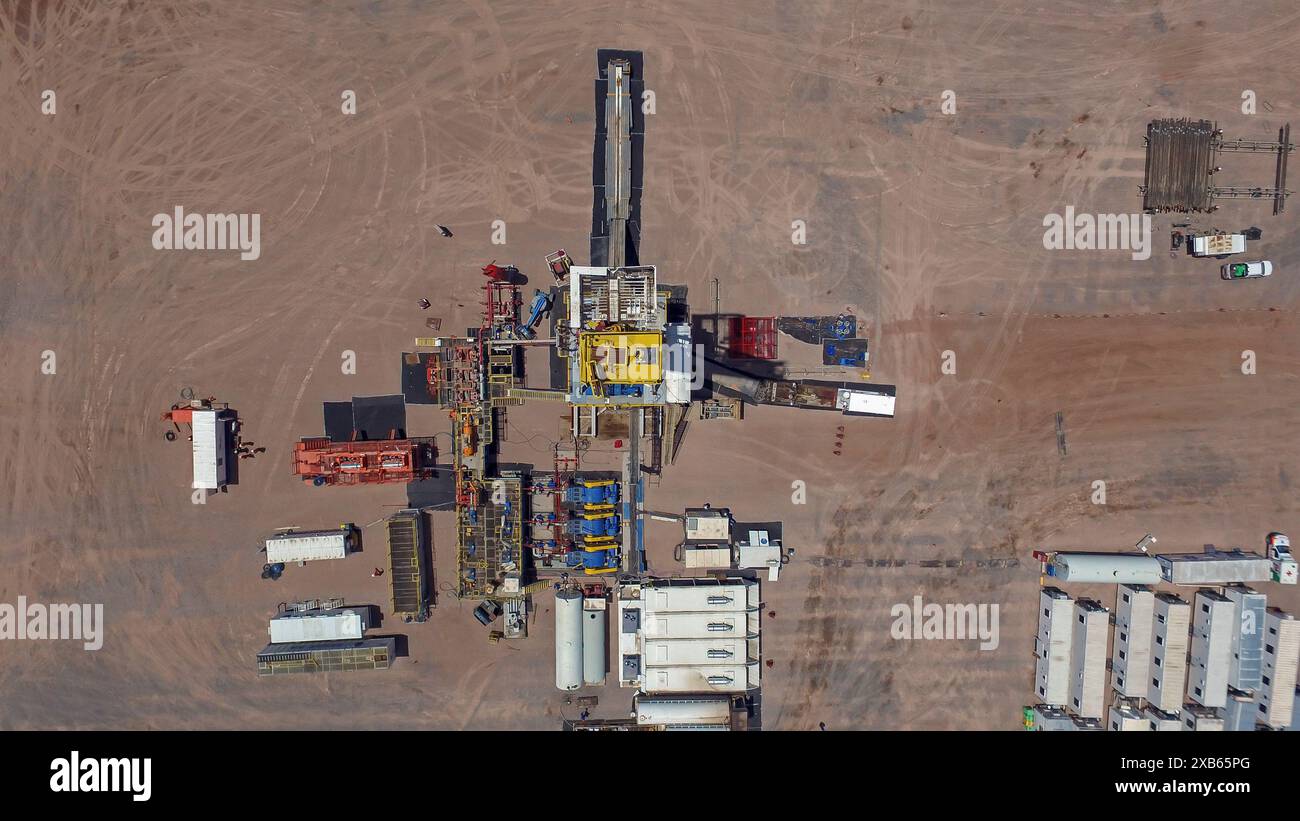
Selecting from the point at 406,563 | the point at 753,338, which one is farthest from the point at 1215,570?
the point at 406,563

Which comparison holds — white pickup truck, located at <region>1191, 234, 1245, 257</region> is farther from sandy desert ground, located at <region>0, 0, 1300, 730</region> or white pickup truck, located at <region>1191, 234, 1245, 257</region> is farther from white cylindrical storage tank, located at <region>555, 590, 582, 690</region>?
white cylindrical storage tank, located at <region>555, 590, 582, 690</region>

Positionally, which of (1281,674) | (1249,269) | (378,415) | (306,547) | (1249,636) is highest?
(1249,269)

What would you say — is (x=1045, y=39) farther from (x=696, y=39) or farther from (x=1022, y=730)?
(x=1022, y=730)

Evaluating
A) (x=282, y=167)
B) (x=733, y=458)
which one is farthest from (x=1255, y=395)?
(x=282, y=167)

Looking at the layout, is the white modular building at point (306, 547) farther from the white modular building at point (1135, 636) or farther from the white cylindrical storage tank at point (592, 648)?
the white modular building at point (1135, 636)

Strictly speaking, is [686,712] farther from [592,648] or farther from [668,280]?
[668,280]

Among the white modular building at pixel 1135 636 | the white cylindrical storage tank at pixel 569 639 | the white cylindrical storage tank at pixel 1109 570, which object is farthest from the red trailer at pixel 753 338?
the white modular building at pixel 1135 636

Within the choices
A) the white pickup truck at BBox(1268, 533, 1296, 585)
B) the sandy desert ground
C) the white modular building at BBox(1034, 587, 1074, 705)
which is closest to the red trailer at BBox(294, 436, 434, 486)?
the sandy desert ground

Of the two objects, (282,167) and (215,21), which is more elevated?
(215,21)

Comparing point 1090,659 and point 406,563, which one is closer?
point 406,563
